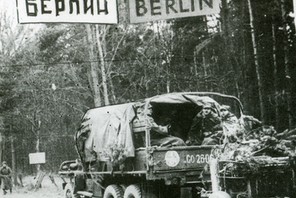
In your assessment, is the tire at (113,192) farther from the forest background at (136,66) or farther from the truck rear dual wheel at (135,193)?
the forest background at (136,66)

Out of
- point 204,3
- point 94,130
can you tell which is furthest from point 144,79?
point 204,3

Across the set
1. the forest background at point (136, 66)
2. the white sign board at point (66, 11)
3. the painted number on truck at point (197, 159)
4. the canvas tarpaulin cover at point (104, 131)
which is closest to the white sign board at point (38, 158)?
the forest background at point (136, 66)

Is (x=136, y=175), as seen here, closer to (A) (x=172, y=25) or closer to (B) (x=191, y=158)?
(B) (x=191, y=158)

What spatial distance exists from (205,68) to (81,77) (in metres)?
5.97

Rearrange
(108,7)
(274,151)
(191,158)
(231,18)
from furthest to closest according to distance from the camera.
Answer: (231,18) → (191,158) → (108,7) → (274,151)

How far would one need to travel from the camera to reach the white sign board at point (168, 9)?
8.15m

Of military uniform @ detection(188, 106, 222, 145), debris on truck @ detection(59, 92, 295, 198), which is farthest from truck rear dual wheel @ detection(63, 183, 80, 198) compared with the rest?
military uniform @ detection(188, 106, 222, 145)

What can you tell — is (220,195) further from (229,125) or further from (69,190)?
(69,190)

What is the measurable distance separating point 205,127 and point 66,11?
5066mm

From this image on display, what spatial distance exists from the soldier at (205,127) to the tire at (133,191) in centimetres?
165

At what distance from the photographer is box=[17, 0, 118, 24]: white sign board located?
7867 mm

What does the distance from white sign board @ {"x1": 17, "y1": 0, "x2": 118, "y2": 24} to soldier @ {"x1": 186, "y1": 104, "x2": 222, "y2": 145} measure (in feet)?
13.6

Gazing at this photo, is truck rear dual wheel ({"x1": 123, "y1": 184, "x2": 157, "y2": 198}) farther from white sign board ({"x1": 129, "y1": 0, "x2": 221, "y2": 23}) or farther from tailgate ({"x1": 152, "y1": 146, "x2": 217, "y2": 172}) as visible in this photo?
white sign board ({"x1": 129, "y1": 0, "x2": 221, "y2": 23})

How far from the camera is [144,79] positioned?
25594 mm
